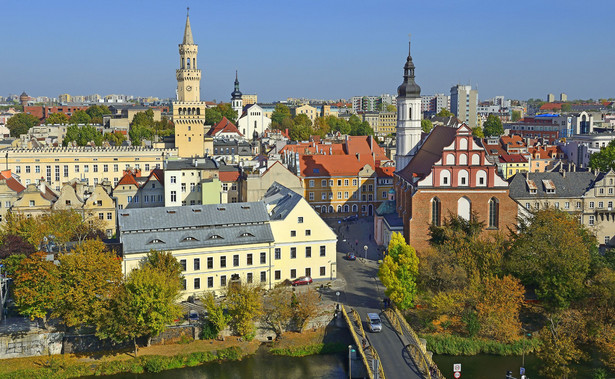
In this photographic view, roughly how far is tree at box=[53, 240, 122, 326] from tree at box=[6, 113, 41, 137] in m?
104

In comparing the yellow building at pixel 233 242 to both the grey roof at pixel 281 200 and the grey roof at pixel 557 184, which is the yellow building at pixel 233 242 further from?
the grey roof at pixel 557 184

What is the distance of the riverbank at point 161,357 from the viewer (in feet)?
119

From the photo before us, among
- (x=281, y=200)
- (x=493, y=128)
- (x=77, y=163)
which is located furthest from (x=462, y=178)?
(x=493, y=128)

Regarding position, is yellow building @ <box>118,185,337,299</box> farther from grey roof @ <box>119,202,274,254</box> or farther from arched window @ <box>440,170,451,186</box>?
arched window @ <box>440,170,451,186</box>

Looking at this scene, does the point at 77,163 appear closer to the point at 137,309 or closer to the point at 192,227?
the point at 192,227

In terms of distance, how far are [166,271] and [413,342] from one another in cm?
1593

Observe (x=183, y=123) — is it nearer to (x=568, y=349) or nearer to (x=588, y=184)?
(x=588, y=184)

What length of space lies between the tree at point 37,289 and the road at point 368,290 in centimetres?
1857

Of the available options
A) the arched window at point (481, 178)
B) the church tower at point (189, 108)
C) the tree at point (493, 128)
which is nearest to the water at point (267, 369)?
the arched window at point (481, 178)

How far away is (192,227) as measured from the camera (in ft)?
143

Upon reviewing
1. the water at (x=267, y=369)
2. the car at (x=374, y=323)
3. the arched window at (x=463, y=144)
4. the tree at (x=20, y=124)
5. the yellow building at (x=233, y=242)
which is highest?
the tree at (x=20, y=124)

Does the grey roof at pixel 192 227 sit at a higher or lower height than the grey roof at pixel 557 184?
lower

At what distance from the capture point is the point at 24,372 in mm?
36031

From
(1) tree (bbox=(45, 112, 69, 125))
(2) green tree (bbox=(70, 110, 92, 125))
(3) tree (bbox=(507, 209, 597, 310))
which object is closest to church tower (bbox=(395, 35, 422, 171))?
(3) tree (bbox=(507, 209, 597, 310))
